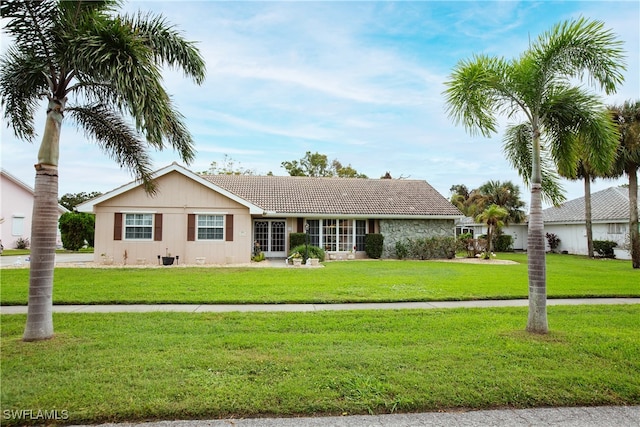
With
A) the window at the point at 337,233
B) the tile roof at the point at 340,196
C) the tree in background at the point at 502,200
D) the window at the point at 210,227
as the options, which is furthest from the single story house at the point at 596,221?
the window at the point at 210,227

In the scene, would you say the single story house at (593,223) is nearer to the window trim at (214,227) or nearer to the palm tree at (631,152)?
the palm tree at (631,152)

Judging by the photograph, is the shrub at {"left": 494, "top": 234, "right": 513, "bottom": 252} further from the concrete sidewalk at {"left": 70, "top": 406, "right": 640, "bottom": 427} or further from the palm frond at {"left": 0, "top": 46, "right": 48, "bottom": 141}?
the palm frond at {"left": 0, "top": 46, "right": 48, "bottom": 141}

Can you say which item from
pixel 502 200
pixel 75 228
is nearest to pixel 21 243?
pixel 75 228

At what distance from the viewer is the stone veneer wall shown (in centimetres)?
2344

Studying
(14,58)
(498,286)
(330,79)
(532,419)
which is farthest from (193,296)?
(330,79)

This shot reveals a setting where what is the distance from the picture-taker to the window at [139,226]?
18.6m

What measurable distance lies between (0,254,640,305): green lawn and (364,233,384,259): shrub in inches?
284

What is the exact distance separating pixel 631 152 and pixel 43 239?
2406 cm

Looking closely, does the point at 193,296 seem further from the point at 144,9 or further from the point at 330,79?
the point at 330,79

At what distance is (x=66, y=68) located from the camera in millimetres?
6148

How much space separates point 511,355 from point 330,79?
1308cm

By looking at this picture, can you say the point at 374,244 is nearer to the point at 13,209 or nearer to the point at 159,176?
the point at 159,176

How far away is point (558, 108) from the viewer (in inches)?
279

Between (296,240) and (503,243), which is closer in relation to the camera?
(296,240)
